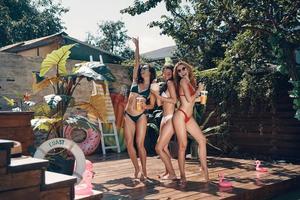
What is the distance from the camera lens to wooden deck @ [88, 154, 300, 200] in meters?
4.16


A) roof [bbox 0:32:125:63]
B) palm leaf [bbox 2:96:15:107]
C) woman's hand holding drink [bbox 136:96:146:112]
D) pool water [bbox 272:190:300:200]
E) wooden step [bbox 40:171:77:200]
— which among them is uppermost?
roof [bbox 0:32:125:63]

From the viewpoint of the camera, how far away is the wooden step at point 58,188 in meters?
2.65

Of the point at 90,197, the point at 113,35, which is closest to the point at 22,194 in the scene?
the point at 90,197

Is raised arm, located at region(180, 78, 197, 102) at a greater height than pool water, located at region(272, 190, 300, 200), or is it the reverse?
raised arm, located at region(180, 78, 197, 102)

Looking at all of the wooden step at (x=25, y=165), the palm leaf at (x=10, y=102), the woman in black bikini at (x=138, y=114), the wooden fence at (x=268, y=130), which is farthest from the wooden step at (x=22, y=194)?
the wooden fence at (x=268, y=130)

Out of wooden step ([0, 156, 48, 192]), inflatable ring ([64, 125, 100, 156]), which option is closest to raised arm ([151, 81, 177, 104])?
wooden step ([0, 156, 48, 192])

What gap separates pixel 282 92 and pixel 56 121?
5238mm

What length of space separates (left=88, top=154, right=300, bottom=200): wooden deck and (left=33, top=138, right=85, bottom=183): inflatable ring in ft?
1.53

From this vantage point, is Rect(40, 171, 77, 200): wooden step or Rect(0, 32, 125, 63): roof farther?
Rect(0, 32, 125, 63): roof

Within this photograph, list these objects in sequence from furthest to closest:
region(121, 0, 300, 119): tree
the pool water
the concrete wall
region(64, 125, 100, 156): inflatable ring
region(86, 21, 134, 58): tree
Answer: region(86, 21, 134, 58): tree, region(64, 125, 100, 156): inflatable ring, the concrete wall, region(121, 0, 300, 119): tree, the pool water

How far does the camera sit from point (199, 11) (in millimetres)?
7148

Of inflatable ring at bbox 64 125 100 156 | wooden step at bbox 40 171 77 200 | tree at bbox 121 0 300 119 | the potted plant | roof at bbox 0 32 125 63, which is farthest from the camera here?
roof at bbox 0 32 125 63

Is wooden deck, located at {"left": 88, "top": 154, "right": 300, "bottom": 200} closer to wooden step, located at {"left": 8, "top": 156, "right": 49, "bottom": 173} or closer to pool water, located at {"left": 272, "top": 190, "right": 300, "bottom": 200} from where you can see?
pool water, located at {"left": 272, "top": 190, "right": 300, "bottom": 200}

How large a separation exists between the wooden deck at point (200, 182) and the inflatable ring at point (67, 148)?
18.3 inches
